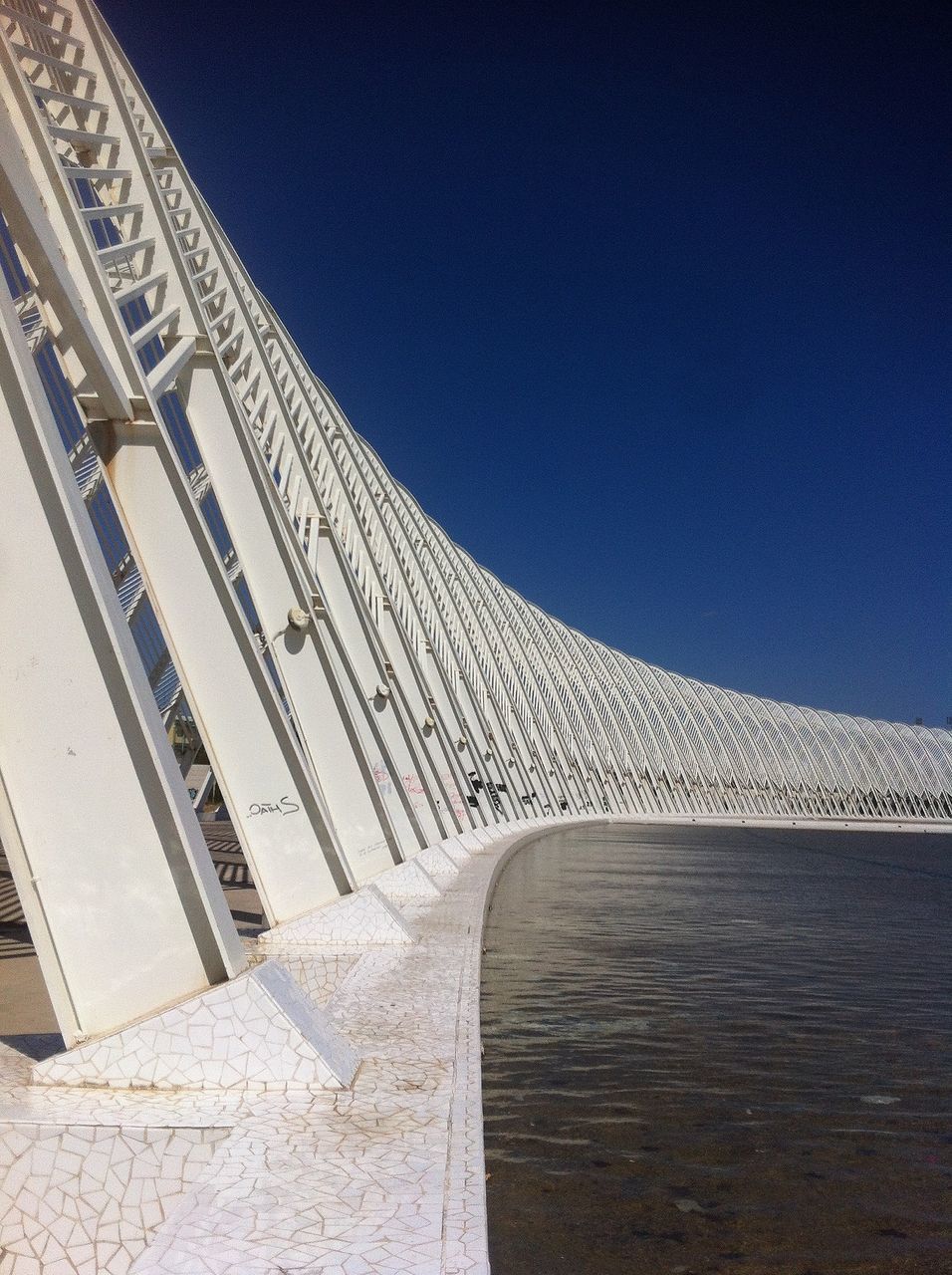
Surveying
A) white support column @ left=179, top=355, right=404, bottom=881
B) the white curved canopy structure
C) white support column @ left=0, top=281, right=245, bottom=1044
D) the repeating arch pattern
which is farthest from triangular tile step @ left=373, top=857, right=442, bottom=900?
white support column @ left=0, top=281, right=245, bottom=1044

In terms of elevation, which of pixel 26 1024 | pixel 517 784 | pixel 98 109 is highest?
pixel 98 109

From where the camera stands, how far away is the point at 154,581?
22.4 ft

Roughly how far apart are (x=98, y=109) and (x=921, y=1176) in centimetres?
961

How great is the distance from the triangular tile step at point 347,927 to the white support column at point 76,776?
111 inches

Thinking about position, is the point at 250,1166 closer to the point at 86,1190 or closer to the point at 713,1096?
the point at 86,1190

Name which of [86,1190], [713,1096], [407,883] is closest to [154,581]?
[86,1190]

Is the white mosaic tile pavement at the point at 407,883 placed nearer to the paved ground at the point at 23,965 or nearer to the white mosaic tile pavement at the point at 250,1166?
the paved ground at the point at 23,965

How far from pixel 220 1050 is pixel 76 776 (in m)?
1.32

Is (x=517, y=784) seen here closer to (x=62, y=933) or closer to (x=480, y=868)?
(x=480, y=868)

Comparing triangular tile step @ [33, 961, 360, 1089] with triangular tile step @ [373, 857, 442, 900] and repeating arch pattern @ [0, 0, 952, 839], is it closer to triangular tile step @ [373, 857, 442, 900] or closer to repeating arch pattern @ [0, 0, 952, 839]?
repeating arch pattern @ [0, 0, 952, 839]

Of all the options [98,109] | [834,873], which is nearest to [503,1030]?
[98,109]

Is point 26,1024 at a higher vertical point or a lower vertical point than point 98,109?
lower

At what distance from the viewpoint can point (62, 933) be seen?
14.1ft

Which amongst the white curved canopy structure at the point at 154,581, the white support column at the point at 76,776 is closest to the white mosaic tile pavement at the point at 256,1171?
the white support column at the point at 76,776
